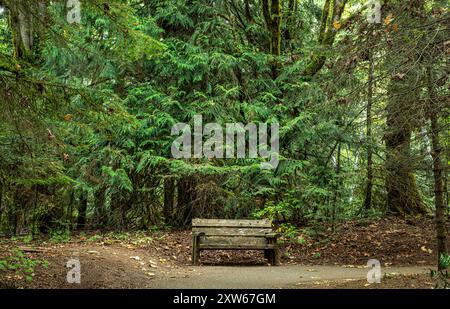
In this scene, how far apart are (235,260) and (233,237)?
0.90 meters

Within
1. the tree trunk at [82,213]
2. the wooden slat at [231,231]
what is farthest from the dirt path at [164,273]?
the tree trunk at [82,213]

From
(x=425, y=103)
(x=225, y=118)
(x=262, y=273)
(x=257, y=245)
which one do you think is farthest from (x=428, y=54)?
(x=225, y=118)

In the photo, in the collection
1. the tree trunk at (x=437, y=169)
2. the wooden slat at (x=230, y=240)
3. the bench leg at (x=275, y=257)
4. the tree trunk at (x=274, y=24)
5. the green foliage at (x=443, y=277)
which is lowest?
the bench leg at (x=275, y=257)

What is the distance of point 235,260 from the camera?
388 inches

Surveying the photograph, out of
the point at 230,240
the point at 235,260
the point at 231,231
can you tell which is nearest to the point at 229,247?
the point at 230,240

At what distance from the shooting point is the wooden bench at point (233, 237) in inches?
356

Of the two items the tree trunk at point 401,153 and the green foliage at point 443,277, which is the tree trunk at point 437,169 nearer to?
the tree trunk at point 401,153

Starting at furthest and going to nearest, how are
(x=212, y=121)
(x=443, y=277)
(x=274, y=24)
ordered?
(x=274, y=24)
(x=212, y=121)
(x=443, y=277)

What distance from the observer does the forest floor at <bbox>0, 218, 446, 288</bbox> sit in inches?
248

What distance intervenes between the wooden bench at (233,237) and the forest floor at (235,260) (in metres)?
0.37

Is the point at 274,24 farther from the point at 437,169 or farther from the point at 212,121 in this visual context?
the point at 437,169

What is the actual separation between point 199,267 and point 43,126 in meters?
4.25

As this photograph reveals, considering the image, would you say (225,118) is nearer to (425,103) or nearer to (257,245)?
(257,245)

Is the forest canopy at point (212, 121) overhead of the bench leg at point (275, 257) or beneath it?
overhead
